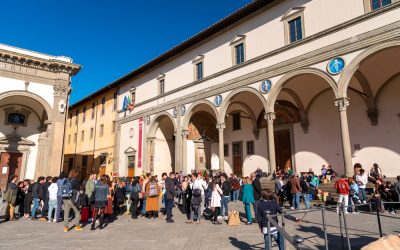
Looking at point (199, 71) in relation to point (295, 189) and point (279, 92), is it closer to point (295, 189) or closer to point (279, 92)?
point (279, 92)

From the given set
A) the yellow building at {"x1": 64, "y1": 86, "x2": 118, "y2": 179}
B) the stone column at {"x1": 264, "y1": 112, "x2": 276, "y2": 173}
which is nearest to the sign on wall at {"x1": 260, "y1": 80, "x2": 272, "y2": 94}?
the stone column at {"x1": 264, "y1": 112, "x2": 276, "y2": 173}

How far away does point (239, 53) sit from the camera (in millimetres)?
18047

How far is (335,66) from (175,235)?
10668 millimetres

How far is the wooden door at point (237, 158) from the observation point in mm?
22062

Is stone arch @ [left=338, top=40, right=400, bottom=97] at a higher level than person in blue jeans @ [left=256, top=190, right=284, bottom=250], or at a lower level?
higher

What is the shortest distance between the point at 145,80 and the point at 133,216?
1759cm

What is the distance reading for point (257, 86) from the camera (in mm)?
16266

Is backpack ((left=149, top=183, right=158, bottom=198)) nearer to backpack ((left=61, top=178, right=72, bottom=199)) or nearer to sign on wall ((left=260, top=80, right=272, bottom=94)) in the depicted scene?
backpack ((left=61, top=178, right=72, bottom=199))

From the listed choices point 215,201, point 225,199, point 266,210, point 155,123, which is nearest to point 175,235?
point 215,201

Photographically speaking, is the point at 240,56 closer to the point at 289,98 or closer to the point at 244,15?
the point at 244,15

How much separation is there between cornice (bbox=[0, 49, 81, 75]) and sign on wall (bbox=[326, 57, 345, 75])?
57.6 feet

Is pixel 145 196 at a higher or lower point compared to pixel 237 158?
lower

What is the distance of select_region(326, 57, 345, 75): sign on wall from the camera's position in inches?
500

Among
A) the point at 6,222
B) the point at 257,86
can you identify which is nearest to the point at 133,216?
the point at 6,222
